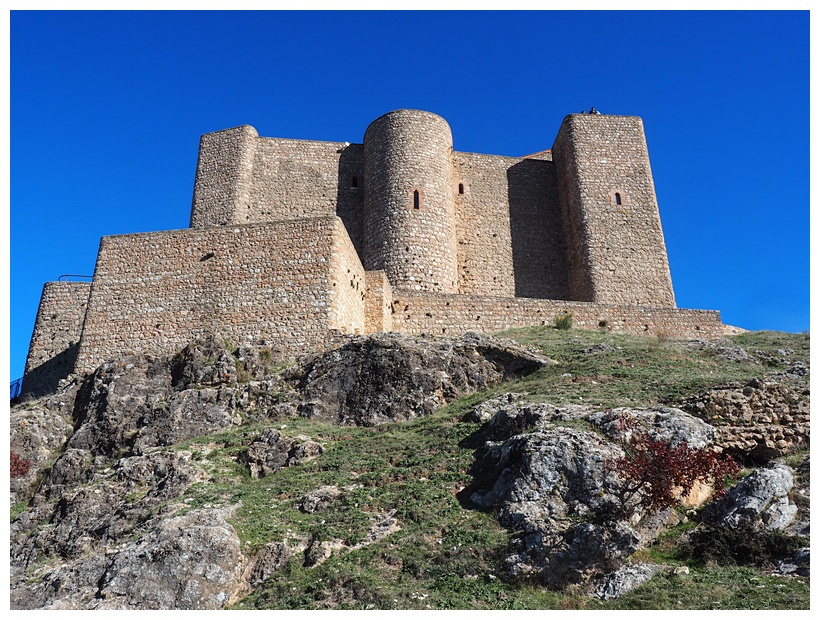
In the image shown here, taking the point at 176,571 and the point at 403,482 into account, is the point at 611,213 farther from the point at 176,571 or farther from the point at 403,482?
the point at 176,571

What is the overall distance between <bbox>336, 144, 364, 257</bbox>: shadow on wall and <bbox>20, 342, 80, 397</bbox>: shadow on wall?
1169cm

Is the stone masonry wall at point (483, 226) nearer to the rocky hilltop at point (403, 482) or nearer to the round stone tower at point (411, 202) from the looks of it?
the round stone tower at point (411, 202)

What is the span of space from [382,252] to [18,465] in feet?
50.1

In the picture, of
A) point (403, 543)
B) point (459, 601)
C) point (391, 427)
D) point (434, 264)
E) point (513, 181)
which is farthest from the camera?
point (513, 181)

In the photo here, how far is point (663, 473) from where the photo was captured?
9914 millimetres

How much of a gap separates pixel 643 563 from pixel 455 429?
5.27m

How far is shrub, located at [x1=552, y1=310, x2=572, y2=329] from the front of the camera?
22.8 m

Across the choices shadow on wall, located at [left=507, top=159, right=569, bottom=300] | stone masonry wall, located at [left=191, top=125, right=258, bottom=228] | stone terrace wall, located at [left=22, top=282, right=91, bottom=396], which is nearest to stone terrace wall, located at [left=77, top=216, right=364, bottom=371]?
stone terrace wall, located at [left=22, top=282, right=91, bottom=396]

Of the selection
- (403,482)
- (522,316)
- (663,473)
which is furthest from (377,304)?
(663,473)

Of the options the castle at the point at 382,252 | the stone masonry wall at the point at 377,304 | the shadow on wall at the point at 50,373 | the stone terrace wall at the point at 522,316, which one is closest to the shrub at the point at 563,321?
the stone terrace wall at the point at 522,316

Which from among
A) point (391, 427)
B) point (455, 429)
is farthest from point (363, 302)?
point (455, 429)

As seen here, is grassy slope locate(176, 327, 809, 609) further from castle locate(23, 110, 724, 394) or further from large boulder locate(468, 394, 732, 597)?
castle locate(23, 110, 724, 394)
